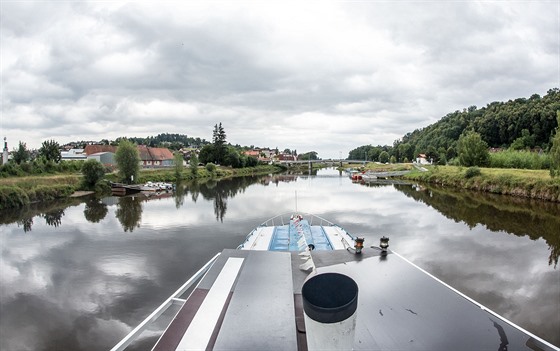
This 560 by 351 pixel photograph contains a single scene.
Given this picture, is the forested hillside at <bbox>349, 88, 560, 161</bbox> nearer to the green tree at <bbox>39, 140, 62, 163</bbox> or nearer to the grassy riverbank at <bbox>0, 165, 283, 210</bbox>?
the grassy riverbank at <bbox>0, 165, 283, 210</bbox>

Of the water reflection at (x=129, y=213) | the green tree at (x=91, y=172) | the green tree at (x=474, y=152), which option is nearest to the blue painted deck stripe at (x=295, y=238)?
the water reflection at (x=129, y=213)

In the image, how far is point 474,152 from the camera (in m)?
47.7

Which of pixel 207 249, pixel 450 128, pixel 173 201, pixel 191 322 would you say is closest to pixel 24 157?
pixel 173 201

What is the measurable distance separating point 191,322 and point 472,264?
11626 millimetres

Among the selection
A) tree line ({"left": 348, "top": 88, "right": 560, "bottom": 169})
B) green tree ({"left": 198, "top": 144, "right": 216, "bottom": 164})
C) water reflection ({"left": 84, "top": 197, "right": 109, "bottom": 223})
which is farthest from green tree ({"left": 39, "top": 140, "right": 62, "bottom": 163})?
tree line ({"left": 348, "top": 88, "right": 560, "bottom": 169})

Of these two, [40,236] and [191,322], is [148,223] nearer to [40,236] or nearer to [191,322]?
[40,236]

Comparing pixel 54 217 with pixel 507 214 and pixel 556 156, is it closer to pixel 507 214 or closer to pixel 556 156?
pixel 507 214

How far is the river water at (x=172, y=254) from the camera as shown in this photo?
8398mm

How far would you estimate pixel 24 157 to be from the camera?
5081 cm

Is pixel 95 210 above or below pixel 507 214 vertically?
above

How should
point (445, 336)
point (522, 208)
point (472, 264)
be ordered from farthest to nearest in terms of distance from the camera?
point (522, 208)
point (472, 264)
point (445, 336)

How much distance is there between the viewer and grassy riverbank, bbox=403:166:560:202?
2734 centimetres

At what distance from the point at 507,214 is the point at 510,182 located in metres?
11.9

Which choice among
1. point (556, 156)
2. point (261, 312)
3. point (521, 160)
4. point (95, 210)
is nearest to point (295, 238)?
point (261, 312)
